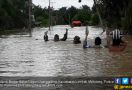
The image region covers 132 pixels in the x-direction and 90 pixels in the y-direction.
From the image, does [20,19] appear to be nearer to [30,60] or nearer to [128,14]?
[128,14]

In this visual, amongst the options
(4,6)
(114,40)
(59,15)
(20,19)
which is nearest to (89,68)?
(114,40)

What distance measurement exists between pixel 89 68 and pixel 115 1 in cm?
4796

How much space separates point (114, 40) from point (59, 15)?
151104 millimetres

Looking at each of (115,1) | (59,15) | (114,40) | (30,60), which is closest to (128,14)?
(115,1)

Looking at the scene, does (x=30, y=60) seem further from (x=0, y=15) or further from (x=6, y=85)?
(x=0, y=15)

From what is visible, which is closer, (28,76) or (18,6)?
(28,76)

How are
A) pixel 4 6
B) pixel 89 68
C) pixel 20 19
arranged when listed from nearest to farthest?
1. pixel 89 68
2. pixel 4 6
3. pixel 20 19

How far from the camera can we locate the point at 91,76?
15844 mm

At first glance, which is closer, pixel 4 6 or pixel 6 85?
pixel 6 85

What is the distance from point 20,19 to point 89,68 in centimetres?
9539

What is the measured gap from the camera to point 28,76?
52.6ft

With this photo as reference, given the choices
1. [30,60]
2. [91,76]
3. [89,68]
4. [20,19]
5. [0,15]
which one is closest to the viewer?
[91,76]

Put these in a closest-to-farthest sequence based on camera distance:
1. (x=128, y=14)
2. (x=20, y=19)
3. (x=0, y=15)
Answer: (x=128, y=14) < (x=0, y=15) < (x=20, y=19)

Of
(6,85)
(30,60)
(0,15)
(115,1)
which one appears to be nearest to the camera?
(6,85)
